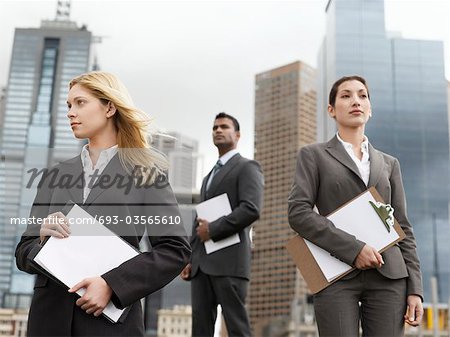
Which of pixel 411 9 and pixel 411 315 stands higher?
Answer: pixel 411 9

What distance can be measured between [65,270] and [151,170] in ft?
1.64

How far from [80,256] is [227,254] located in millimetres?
2267

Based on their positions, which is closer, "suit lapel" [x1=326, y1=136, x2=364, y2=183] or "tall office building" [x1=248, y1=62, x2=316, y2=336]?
"suit lapel" [x1=326, y1=136, x2=364, y2=183]

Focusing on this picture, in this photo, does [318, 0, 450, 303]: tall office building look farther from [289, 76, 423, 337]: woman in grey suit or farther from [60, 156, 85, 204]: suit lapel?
[60, 156, 85, 204]: suit lapel

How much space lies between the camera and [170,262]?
2.19m

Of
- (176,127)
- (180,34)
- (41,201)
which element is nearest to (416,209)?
(176,127)

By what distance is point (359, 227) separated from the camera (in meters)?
2.83

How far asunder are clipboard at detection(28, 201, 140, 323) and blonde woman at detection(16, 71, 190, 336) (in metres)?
0.03

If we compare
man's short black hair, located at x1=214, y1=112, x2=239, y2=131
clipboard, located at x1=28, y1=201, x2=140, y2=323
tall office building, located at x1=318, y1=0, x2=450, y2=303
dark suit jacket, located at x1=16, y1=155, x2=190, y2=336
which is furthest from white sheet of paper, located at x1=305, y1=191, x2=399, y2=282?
tall office building, located at x1=318, y1=0, x2=450, y2=303

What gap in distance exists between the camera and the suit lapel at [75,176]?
230 cm

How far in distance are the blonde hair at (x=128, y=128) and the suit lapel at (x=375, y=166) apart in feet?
3.24

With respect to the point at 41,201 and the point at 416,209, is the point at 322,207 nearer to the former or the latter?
the point at 41,201

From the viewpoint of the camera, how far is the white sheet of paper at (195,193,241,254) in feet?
14.4

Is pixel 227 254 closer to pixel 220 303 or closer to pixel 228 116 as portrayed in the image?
pixel 220 303
